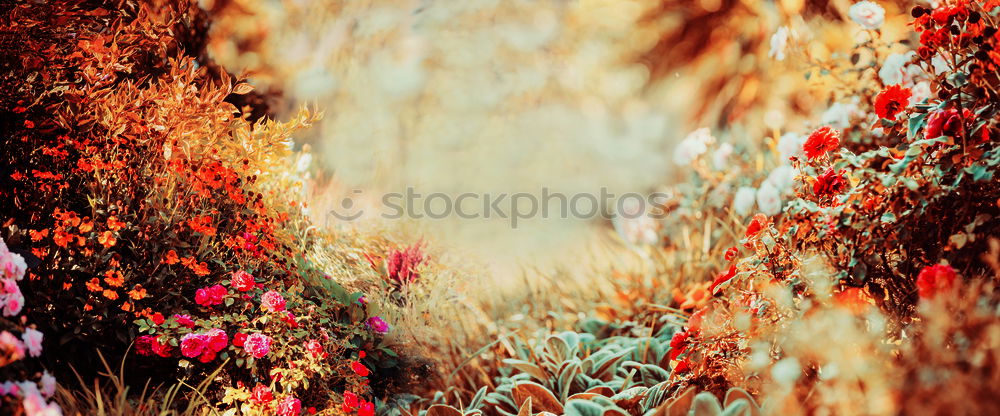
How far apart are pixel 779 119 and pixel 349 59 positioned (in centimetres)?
286

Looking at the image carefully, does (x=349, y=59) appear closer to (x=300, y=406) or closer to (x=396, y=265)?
(x=396, y=265)

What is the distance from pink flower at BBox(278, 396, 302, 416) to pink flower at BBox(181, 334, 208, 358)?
1.00 feet

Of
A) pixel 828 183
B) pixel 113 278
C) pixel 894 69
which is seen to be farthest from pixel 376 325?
pixel 894 69

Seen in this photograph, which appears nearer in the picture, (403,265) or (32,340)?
(32,340)

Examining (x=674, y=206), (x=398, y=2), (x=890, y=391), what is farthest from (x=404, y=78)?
(x=890, y=391)

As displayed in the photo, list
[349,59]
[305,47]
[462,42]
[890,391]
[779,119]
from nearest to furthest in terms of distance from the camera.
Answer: [890,391] → [779,119] → [305,47] → [349,59] → [462,42]

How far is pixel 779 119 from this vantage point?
375 centimetres

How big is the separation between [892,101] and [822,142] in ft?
0.66

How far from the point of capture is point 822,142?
1926 mm

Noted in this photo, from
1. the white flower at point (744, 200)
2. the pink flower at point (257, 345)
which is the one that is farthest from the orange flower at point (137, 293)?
the white flower at point (744, 200)

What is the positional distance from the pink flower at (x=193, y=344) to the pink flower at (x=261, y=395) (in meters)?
0.21

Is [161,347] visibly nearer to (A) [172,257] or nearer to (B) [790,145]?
(A) [172,257]

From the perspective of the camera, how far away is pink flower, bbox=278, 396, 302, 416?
2133 mm

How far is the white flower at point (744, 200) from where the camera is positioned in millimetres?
3162
